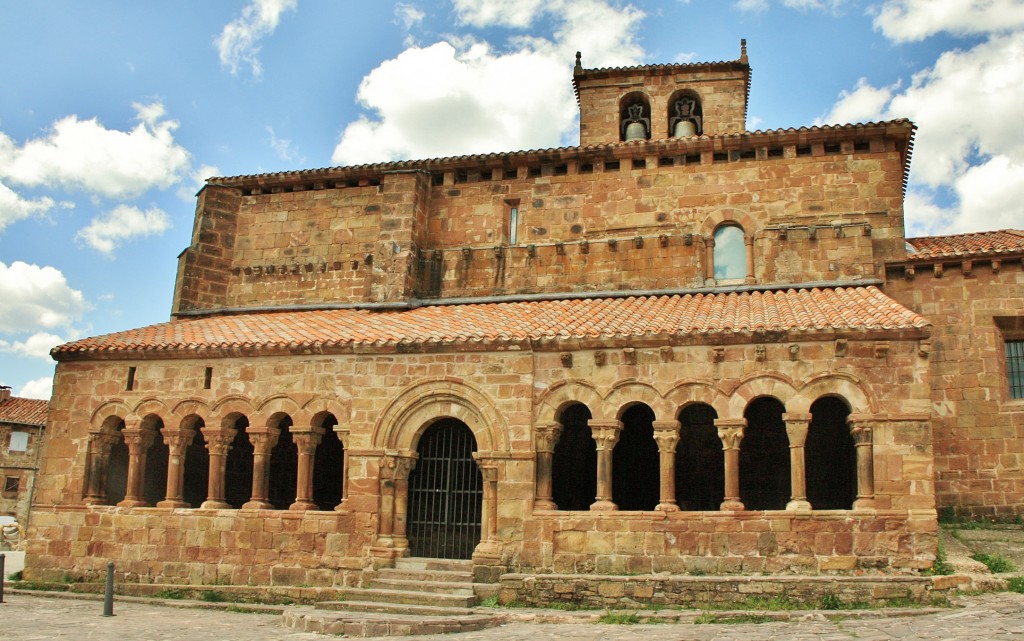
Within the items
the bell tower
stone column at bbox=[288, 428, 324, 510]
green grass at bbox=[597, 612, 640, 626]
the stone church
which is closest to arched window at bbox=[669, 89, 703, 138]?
the bell tower

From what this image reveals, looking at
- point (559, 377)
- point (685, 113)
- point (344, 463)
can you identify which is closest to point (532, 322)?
point (559, 377)

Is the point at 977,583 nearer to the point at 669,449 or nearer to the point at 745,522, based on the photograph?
the point at 745,522

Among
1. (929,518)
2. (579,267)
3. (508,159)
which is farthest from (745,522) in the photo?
(508,159)

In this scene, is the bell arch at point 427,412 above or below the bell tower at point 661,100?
below

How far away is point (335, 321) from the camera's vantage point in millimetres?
16750

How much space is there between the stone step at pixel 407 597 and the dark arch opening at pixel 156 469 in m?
5.31

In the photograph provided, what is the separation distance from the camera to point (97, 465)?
1589 centimetres

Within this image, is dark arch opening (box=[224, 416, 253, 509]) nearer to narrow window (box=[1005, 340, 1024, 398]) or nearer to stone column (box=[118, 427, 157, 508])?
stone column (box=[118, 427, 157, 508])

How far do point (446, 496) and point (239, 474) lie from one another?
5416mm

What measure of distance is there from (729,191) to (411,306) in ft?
21.9

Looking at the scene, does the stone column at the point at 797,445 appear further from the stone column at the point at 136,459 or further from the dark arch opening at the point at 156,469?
the dark arch opening at the point at 156,469

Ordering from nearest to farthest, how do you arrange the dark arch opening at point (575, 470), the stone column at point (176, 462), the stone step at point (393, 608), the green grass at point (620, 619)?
the green grass at point (620, 619), the stone step at point (393, 608), the stone column at point (176, 462), the dark arch opening at point (575, 470)

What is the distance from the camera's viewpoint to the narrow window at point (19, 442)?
136ft

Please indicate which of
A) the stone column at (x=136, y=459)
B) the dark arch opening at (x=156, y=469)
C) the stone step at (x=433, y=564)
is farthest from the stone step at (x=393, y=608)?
the dark arch opening at (x=156, y=469)
